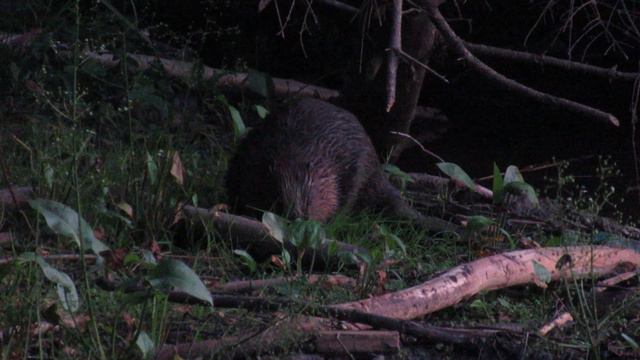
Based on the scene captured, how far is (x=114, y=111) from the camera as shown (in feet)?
19.3

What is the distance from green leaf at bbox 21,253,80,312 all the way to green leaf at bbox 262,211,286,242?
108 centimetres

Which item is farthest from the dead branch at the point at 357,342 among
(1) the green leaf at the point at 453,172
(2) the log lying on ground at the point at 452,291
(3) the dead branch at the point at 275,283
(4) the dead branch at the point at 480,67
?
(1) the green leaf at the point at 453,172

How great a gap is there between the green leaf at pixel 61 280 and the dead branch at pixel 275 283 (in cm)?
77

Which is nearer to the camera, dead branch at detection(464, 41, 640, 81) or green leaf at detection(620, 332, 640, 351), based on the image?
green leaf at detection(620, 332, 640, 351)

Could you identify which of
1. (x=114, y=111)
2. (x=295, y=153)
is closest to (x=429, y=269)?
(x=295, y=153)

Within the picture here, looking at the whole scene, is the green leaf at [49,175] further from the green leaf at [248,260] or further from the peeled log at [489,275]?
the peeled log at [489,275]

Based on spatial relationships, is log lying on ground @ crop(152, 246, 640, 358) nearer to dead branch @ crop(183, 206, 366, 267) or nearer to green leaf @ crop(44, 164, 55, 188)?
dead branch @ crop(183, 206, 366, 267)

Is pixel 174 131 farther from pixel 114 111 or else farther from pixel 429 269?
pixel 429 269

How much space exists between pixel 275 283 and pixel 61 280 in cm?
102

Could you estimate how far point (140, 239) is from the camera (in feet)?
13.3

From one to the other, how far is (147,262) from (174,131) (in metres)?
3.07

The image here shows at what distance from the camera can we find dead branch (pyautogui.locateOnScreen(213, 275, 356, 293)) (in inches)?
134

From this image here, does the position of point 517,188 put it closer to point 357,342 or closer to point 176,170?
point 176,170

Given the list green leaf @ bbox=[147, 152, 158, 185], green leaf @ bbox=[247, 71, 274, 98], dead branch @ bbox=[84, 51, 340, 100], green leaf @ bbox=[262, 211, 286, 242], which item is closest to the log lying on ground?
green leaf @ bbox=[262, 211, 286, 242]
